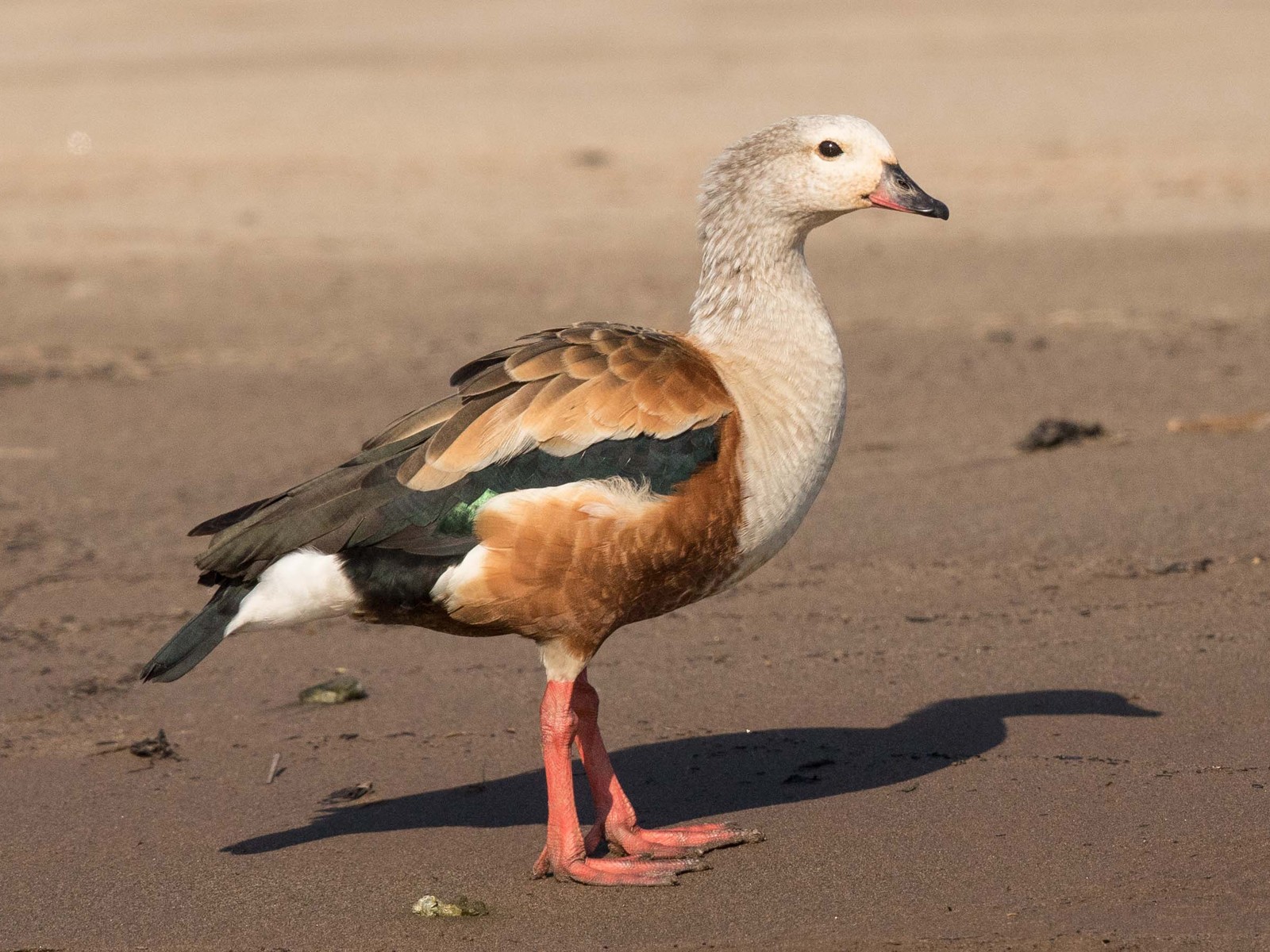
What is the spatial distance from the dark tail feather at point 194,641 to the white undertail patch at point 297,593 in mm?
35

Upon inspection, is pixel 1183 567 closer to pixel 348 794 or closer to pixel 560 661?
pixel 560 661

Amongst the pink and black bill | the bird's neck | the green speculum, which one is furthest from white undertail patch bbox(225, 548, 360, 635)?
the pink and black bill

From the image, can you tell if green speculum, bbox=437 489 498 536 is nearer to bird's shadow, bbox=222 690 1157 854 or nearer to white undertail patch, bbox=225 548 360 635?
white undertail patch, bbox=225 548 360 635

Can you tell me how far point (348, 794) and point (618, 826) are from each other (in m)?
0.97

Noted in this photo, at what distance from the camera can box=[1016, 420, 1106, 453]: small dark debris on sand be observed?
8695 millimetres

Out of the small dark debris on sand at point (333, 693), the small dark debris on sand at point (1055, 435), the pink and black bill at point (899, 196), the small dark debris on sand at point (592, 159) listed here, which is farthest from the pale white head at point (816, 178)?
the small dark debris on sand at point (592, 159)

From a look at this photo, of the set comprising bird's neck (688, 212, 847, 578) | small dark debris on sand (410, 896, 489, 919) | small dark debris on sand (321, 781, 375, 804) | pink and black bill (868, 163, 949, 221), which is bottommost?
small dark debris on sand (410, 896, 489, 919)

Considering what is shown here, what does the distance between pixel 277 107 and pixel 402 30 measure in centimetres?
986

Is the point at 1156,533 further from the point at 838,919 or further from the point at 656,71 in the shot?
the point at 656,71

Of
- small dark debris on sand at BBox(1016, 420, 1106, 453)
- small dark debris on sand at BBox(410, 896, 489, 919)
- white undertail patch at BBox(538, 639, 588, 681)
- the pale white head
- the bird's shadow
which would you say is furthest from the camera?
small dark debris on sand at BBox(1016, 420, 1106, 453)

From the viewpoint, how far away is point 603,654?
6.67m

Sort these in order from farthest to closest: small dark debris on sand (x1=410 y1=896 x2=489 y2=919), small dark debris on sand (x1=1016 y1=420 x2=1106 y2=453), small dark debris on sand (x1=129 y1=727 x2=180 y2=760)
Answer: small dark debris on sand (x1=1016 y1=420 x2=1106 y2=453)
small dark debris on sand (x1=129 y1=727 x2=180 y2=760)
small dark debris on sand (x1=410 y1=896 x2=489 y2=919)

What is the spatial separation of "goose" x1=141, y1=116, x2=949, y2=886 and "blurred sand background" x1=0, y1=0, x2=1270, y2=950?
0.52 meters

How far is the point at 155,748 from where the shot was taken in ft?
19.2
